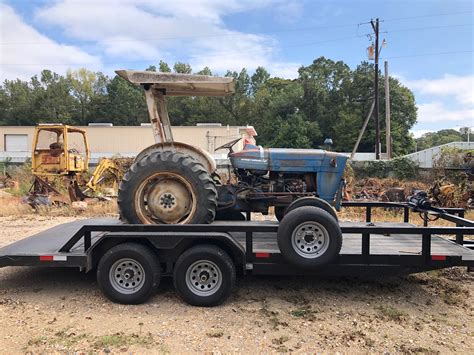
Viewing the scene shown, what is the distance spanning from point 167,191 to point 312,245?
6.53 ft

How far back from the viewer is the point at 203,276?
4688 mm

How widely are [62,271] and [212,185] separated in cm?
269

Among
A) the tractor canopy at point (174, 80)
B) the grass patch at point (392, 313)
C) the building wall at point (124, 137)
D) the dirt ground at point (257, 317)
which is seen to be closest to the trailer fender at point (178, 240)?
the dirt ground at point (257, 317)

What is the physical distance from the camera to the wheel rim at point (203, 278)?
182 inches

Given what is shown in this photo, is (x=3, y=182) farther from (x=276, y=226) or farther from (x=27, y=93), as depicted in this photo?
(x=27, y=93)

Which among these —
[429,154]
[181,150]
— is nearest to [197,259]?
[181,150]

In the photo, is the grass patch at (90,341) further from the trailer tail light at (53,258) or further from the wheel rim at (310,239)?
the wheel rim at (310,239)

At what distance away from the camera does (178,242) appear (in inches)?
184

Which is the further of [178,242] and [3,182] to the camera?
[3,182]

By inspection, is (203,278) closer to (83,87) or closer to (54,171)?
(54,171)

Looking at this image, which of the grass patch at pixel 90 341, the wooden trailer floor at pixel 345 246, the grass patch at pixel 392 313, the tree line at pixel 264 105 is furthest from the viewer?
the tree line at pixel 264 105

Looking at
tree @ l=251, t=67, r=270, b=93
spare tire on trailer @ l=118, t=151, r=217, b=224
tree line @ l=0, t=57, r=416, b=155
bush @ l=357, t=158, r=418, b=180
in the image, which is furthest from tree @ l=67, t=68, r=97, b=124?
spare tire on trailer @ l=118, t=151, r=217, b=224

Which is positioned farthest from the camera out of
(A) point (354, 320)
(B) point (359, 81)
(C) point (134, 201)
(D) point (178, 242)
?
(B) point (359, 81)

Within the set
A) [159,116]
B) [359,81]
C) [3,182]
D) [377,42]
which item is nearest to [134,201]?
[159,116]
